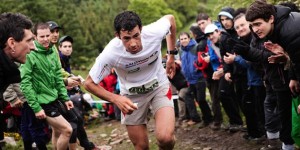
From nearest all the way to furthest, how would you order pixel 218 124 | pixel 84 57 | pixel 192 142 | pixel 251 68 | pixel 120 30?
pixel 120 30, pixel 251 68, pixel 192 142, pixel 218 124, pixel 84 57

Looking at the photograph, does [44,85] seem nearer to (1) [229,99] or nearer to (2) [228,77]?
(2) [228,77]

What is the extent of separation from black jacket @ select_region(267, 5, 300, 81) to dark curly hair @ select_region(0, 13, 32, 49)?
2.89 meters

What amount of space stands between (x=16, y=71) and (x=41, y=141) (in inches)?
109

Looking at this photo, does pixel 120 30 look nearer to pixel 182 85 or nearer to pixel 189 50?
pixel 189 50

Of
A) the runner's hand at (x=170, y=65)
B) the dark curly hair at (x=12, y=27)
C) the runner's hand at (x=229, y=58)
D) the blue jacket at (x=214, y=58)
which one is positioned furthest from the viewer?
the blue jacket at (x=214, y=58)

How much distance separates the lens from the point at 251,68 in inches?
241

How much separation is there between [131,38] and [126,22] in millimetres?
218

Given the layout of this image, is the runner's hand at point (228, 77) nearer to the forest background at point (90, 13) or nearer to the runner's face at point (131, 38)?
the forest background at point (90, 13)

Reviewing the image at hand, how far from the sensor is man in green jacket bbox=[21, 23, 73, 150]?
Answer: 5328mm

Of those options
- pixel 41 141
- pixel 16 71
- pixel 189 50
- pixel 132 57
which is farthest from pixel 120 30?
pixel 189 50

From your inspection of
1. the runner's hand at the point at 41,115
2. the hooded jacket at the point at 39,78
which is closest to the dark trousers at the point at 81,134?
the hooded jacket at the point at 39,78

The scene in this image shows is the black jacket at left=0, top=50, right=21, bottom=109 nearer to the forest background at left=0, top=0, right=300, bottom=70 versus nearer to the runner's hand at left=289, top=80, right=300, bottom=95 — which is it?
the runner's hand at left=289, top=80, right=300, bottom=95

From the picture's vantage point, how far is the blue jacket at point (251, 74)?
235 inches

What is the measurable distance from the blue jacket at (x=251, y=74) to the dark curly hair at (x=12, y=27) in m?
3.89
